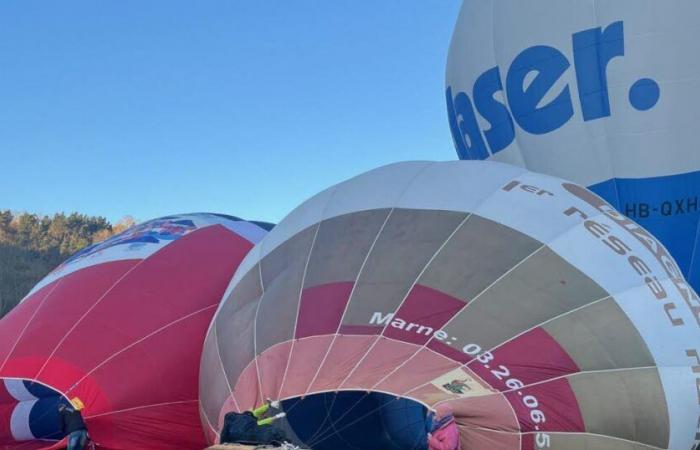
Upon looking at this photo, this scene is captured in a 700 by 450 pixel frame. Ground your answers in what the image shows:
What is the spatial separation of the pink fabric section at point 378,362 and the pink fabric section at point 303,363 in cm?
20

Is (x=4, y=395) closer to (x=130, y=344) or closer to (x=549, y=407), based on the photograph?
(x=130, y=344)

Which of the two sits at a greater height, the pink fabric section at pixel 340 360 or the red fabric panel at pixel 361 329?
the red fabric panel at pixel 361 329

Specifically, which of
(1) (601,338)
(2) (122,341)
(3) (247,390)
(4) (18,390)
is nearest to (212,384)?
(3) (247,390)

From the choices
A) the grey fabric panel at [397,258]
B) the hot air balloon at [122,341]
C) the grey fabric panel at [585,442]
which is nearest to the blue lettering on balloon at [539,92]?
the hot air balloon at [122,341]

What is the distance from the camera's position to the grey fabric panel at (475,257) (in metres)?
3.46

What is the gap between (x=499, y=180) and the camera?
4082 mm

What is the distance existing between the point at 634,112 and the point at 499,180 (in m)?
3.40

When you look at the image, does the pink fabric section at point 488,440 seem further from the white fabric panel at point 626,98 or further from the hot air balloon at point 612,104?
the white fabric panel at point 626,98

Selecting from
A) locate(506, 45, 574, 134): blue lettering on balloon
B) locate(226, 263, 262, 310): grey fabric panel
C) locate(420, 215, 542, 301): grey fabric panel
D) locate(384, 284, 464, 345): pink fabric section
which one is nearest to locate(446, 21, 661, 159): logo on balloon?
locate(506, 45, 574, 134): blue lettering on balloon

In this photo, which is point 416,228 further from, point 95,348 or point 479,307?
point 95,348

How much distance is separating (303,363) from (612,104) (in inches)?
193

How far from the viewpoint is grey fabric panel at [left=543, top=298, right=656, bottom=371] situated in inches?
130

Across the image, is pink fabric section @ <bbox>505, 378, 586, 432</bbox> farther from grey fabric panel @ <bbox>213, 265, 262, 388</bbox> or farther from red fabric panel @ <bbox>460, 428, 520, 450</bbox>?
grey fabric panel @ <bbox>213, 265, 262, 388</bbox>

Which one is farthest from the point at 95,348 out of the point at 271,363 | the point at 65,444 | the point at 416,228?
the point at 416,228
